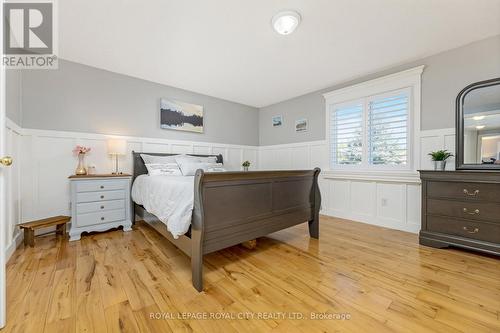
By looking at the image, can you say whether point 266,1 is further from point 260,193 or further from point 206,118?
point 206,118

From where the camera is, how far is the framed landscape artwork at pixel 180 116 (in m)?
3.86

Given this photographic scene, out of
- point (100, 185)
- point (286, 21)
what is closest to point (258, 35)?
point (286, 21)

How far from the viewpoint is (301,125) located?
175 inches

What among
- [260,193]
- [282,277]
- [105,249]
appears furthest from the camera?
[105,249]

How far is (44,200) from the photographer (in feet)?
9.18

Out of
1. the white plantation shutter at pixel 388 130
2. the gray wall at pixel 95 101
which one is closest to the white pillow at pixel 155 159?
the gray wall at pixel 95 101

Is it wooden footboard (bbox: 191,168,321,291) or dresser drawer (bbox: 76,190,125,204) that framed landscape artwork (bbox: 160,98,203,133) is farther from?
wooden footboard (bbox: 191,168,321,291)

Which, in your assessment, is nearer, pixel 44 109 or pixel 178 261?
pixel 178 261

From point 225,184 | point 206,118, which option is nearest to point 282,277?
point 225,184

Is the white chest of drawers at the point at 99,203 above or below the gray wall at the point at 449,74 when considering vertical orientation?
below

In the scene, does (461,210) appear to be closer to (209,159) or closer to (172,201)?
(172,201)

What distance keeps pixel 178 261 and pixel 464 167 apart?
343 cm

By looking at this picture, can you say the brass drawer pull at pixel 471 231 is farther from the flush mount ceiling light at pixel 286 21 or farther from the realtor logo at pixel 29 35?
the realtor logo at pixel 29 35

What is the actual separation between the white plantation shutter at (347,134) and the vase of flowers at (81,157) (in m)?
3.96
